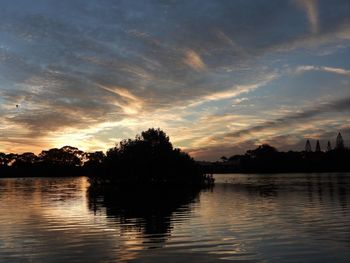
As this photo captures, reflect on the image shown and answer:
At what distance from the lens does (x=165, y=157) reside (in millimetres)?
110875

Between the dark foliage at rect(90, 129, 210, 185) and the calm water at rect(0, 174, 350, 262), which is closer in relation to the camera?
the calm water at rect(0, 174, 350, 262)

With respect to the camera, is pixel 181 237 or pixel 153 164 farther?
pixel 153 164

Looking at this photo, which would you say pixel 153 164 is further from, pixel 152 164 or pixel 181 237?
pixel 181 237

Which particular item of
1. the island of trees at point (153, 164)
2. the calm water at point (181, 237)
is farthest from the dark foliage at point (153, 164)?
the calm water at point (181, 237)

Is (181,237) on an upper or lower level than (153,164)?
lower

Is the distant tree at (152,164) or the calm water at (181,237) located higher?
the distant tree at (152,164)

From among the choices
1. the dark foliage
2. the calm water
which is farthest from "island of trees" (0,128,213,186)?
the calm water

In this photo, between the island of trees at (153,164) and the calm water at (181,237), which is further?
the island of trees at (153,164)

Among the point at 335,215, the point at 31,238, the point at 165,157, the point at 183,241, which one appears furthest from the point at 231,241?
the point at 165,157

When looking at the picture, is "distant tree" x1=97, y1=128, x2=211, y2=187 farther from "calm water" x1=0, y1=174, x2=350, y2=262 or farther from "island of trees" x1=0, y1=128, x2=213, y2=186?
"calm water" x1=0, y1=174, x2=350, y2=262

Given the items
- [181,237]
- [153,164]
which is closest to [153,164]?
[153,164]

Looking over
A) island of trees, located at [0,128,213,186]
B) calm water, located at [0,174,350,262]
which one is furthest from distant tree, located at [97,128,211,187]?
calm water, located at [0,174,350,262]

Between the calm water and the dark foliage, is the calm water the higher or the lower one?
the lower one

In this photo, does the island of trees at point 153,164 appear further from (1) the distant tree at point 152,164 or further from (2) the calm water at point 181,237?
(2) the calm water at point 181,237
